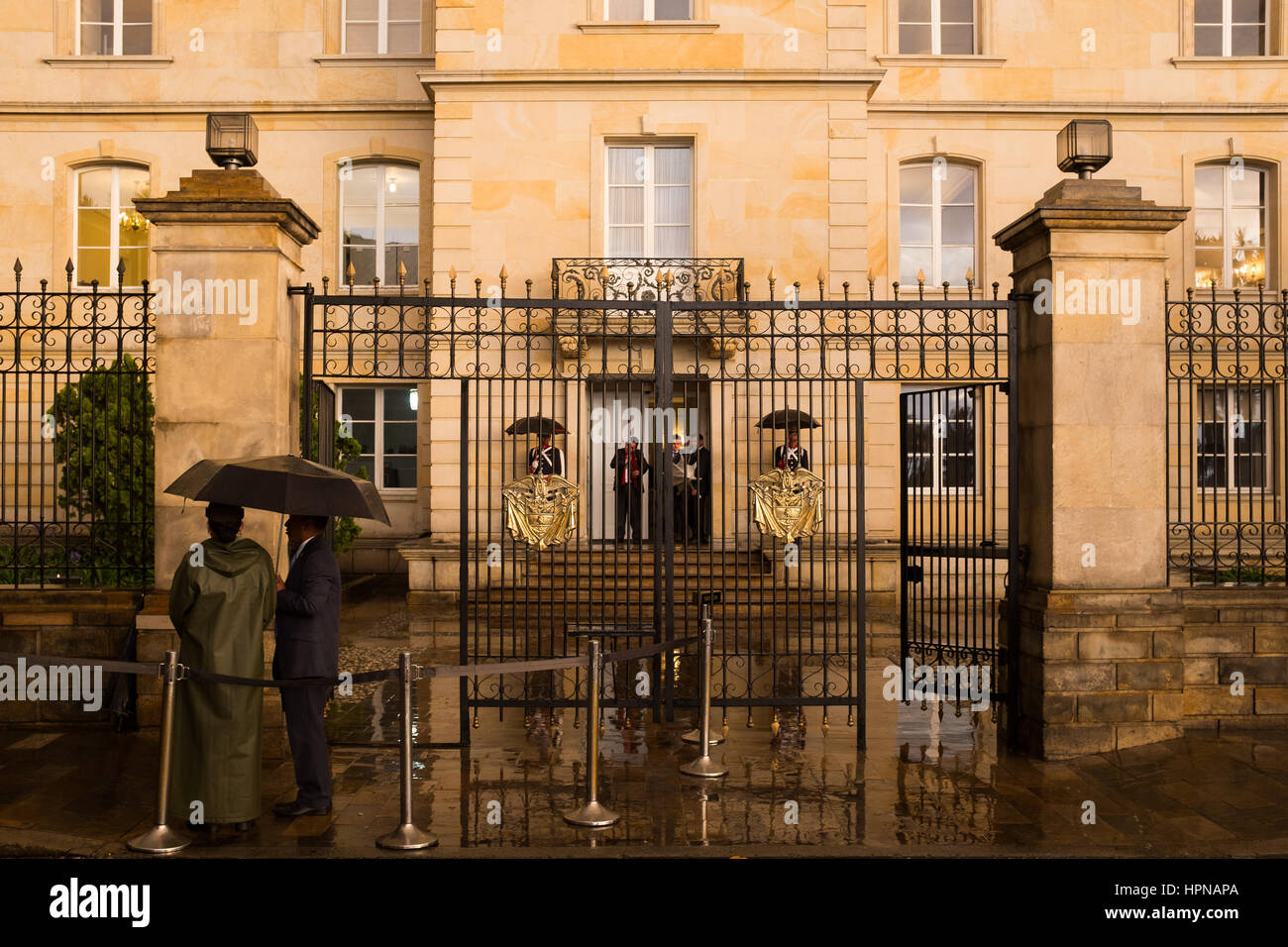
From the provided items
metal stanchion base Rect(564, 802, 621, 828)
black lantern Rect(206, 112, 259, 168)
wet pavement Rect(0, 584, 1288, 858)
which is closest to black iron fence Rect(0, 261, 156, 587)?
black lantern Rect(206, 112, 259, 168)

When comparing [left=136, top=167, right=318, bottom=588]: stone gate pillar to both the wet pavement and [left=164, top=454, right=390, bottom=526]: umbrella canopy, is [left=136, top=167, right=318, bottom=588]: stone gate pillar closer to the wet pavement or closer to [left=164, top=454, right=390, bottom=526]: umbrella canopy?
[left=164, top=454, right=390, bottom=526]: umbrella canopy

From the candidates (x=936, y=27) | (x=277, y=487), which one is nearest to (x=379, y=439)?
(x=936, y=27)

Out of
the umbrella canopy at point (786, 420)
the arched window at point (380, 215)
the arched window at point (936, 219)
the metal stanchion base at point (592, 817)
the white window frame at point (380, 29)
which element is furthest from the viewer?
the arched window at point (380, 215)

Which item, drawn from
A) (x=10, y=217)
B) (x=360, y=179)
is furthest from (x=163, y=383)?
(x=10, y=217)

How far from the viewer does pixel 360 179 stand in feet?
71.2

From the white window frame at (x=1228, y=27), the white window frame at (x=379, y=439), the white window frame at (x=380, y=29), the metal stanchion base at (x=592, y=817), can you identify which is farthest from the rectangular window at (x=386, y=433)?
the metal stanchion base at (x=592, y=817)

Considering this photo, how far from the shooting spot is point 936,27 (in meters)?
21.3

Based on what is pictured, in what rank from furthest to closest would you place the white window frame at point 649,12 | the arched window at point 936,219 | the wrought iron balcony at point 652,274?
the arched window at point 936,219 → the white window frame at point 649,12 → the wrought iron balcony at point 652,274

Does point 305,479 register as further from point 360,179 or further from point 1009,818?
point 360,179

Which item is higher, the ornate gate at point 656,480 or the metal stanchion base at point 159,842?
the ornate gate at point 656,480

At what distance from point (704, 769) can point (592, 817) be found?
4.37 ft

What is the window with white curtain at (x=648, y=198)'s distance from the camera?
63.0ft

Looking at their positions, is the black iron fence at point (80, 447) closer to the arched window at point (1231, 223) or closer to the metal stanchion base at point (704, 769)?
the metal stanchion base at point (704, 769)

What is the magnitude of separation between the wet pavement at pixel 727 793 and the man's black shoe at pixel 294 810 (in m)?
0.07
